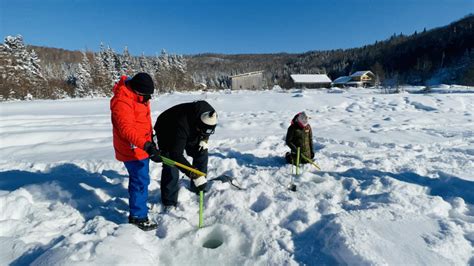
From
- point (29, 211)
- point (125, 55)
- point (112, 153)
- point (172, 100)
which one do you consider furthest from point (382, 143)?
point (125, 55)

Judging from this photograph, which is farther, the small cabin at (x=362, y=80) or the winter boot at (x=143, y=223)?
the small cabin at (x=362, y=80)

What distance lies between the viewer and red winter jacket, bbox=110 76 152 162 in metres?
3.22

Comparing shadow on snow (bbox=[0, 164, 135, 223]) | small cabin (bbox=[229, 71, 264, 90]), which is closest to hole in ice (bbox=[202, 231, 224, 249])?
shadow on snow (bbox=[0, 164, 135, 223])

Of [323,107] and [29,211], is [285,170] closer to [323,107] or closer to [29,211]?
[29,211]

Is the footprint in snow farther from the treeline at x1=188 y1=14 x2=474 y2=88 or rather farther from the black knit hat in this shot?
the treeline at x1=188 y1=14 x2=474 y2=88

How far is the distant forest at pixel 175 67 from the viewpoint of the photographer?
33188mm

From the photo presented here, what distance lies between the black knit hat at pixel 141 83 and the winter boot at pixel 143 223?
1.43 metres

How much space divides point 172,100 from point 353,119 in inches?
391

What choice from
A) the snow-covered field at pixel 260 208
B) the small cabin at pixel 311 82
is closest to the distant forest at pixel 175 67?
the small cabin at pixel 311 82

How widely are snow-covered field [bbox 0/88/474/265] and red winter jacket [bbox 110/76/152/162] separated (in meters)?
0.80

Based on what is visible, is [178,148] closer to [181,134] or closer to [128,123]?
[181,134]

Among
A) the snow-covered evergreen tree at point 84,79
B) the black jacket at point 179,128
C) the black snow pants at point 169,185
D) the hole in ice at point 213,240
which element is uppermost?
the snow-covered evergreen tree at point 84,79

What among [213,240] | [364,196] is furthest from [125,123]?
[364,196]

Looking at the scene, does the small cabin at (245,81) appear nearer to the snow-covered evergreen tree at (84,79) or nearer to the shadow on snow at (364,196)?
the snow-covered evergreen tree at (84,79)
